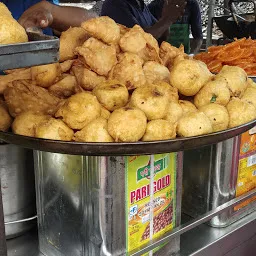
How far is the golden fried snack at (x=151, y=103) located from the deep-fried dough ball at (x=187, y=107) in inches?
4.2

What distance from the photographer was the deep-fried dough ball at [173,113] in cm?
139

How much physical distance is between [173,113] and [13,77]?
24.3 inches

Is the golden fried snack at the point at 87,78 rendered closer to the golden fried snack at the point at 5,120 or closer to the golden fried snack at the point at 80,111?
the golden fried snack at the point at 80,111

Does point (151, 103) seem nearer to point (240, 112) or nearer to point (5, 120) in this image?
point (240, 112)

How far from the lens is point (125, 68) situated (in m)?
1.49

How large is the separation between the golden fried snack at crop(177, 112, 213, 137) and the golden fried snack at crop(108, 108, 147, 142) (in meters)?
0.13

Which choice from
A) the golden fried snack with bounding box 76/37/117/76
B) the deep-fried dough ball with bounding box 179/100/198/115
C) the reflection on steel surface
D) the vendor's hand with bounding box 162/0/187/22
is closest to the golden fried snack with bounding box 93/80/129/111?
the golden fried snack with bounding box 76/37/117/76

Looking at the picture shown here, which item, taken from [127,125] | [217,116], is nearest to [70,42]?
[127,125]

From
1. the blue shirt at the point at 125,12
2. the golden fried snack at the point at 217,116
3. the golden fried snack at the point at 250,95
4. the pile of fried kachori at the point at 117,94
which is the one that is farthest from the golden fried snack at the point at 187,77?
the blue shirt at the point at 125,12

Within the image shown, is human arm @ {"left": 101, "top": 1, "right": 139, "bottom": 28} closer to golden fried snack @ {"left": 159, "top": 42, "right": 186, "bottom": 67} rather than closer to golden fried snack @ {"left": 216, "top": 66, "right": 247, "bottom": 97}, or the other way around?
golden fried snack @ {"left": 159, "top": 42, "right": 186, "bottom": 67}

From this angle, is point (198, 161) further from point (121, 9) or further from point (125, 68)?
point (121, 9)

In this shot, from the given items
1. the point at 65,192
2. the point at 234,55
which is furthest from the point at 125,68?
the point at 234,55

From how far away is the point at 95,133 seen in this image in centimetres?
127

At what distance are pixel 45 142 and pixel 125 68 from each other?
1.55ft
